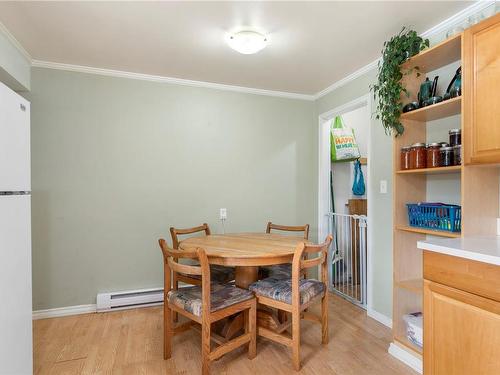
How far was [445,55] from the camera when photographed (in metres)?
1.95

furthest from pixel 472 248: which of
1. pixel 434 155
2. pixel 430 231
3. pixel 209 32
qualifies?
pixel 209 32

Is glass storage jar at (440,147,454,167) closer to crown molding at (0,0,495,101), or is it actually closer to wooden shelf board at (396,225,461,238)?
wooden shelf board at (396,225,461,238)

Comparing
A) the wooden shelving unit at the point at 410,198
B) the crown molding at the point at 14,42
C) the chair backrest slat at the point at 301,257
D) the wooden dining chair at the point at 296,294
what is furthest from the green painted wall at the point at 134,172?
the wooden shelving unit at the point at 410,198

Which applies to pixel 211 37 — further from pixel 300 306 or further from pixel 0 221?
pixel 300 306

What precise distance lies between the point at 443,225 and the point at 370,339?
1.13 metres

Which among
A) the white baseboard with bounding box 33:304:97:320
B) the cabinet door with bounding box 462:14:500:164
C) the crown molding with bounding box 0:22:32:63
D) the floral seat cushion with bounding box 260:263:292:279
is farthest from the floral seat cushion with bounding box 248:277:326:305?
the crown molding with bounding box 0:22:32:63

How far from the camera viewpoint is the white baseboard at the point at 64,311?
2711 millimetres

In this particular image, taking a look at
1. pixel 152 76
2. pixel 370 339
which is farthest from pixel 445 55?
pixel 152 76

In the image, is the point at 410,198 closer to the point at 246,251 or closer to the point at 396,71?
the point at 396,71

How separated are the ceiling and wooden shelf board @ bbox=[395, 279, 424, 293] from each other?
1.88 meters

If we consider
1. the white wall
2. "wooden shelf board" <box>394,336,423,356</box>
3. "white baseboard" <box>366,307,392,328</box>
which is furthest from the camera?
the white wall

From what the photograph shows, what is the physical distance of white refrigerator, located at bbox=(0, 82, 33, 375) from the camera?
1.43 m

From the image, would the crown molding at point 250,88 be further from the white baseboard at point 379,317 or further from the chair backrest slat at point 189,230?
the white baseboard at point 379,317

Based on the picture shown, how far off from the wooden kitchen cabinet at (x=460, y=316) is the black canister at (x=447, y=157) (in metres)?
0.67
